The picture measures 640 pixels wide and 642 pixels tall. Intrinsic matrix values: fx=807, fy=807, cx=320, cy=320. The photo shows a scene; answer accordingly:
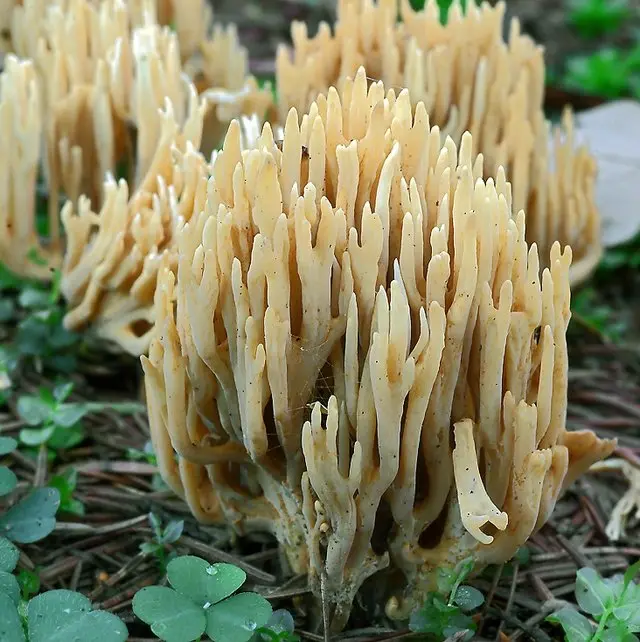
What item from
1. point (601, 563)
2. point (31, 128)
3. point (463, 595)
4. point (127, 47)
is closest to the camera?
point (463, 595)

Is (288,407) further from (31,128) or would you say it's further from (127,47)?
(127,47)

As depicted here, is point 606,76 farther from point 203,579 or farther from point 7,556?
point 7,556

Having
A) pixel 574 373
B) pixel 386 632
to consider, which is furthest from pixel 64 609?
pixel 574 373

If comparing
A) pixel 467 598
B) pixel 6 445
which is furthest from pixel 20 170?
pixel 467 598

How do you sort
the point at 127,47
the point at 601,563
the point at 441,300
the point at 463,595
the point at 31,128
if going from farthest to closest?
the point at 127,47 < the point at 31,128 < the point at 601,563 < the point at 463,595 < the point at 441,300

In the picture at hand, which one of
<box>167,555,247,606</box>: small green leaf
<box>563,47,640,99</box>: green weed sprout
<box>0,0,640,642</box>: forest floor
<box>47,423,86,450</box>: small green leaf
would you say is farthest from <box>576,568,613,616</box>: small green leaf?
<box>563,47,640,99</box>: green weed sprout

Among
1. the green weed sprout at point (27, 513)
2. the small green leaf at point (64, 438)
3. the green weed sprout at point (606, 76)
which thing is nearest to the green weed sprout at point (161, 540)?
the green weed sprout at point (27, 513)

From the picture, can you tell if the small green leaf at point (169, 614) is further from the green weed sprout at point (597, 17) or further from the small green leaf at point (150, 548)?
the green weed sprout at point (597, 17)
